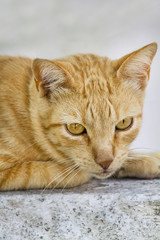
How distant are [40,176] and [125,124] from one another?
767 mm

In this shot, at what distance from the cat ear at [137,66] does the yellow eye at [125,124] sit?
1.06ft

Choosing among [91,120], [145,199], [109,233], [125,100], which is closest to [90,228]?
[109,233]

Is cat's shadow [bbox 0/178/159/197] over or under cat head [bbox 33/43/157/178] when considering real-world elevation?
under

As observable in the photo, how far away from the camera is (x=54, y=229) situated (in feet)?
7.52

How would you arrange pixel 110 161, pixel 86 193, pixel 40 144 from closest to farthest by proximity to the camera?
pixel 110 161
pixel 86 193
pixel 40 144

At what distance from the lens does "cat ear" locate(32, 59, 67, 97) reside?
7.53ft

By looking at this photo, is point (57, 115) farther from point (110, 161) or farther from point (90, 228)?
point (90, 228)

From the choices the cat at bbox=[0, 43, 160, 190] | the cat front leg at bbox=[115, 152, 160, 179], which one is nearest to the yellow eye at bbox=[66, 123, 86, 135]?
the cat at bbox=[0, 43, 160, 190]

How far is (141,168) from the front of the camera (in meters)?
2.79

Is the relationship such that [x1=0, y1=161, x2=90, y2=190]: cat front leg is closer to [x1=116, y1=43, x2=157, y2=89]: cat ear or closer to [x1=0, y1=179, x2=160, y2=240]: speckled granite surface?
[x1=0, y1=179, x2=160, y2=240]: speckled granite surface

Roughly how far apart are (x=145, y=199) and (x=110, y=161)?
1.22 ft

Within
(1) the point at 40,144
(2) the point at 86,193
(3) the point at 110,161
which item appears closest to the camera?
(3) the point at 110,161

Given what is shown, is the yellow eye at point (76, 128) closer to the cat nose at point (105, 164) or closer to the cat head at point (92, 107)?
the cat head at point (92, 107)

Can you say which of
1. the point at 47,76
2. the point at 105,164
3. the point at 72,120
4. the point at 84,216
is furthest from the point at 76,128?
the point at 84,216
